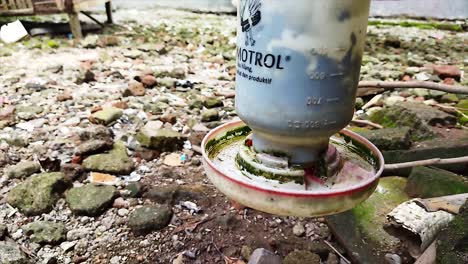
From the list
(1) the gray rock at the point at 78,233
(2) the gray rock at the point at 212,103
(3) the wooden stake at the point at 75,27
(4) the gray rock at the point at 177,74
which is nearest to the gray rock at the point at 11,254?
(1) the gray rock at the point at 78,233

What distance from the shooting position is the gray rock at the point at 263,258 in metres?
1.66

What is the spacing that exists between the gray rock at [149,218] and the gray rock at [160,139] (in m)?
0.70

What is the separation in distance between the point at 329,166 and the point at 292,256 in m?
0.86

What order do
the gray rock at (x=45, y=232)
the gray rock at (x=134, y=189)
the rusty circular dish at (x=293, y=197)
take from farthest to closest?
1. the gray rock at (x=134, y=189)
2. the gray rock at (x=45, y=232)
3. the rusty circular dish at (x=293, y=197)

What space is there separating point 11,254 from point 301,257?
115 centimetres

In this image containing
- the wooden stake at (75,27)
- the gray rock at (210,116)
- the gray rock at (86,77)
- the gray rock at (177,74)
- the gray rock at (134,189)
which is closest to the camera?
the gray rock at (134,189)

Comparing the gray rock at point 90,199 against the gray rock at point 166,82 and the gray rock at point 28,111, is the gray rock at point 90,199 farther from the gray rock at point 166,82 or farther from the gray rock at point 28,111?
the gray rock at point 166,82

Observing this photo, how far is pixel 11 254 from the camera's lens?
1.69 m

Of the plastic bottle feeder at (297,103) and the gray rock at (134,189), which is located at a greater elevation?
the plastic bottle feeder at (297,103)

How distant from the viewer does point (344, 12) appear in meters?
0.85

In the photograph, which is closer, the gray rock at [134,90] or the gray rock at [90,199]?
the gray rock at [90,199]

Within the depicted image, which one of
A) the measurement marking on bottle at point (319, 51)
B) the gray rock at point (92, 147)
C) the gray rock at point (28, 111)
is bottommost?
the gray rock at point (28, 111)

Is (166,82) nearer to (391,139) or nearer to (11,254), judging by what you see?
(391,139)

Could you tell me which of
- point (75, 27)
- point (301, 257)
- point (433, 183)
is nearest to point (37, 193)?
point (301, 257)
